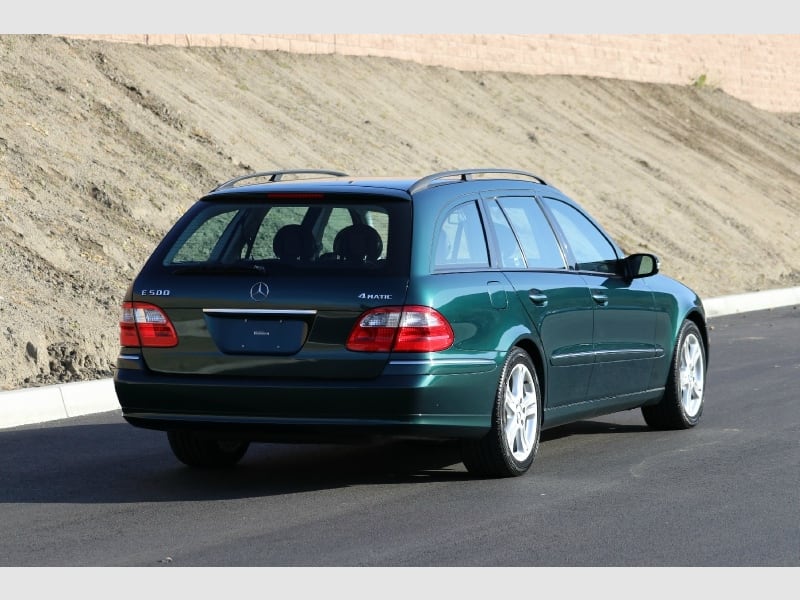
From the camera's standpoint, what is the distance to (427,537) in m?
6.96

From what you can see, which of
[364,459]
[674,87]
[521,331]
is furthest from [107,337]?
[674,87]

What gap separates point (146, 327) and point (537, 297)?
216 centimetres

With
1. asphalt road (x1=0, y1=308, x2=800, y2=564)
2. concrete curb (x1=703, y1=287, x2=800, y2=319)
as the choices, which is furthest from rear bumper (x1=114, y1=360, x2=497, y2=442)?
concrete curb (x1=703, y1=287, x2=800, y2=319)

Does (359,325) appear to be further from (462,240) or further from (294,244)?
(462,240)

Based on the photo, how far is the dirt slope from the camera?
15862 millimetres

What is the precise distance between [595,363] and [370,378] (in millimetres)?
2068

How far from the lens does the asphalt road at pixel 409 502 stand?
21.8 ft

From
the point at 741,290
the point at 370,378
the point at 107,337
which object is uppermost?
the point at 370,378

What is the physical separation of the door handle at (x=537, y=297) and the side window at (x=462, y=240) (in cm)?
34

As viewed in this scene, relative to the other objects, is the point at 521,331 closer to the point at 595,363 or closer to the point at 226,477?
the point at 595,363

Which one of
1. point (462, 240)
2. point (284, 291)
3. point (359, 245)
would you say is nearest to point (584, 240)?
point (462, 240)

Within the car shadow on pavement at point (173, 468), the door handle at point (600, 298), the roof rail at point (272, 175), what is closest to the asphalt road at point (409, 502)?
the car shadow on pavement at point (173, 468)

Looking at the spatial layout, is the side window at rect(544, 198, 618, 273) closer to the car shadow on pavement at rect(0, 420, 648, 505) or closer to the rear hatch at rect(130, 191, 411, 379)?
the car shadow on pavement at rect(0, 420, 648, 505)

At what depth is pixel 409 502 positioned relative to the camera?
26.0ft
